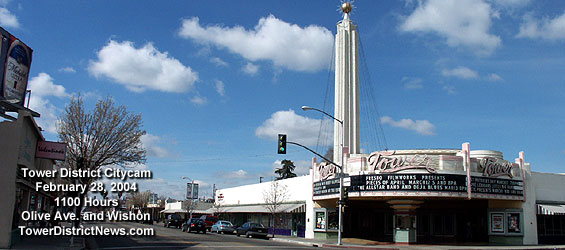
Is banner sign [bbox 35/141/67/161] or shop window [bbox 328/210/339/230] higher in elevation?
banner sign [bbox 35/141/67/161]

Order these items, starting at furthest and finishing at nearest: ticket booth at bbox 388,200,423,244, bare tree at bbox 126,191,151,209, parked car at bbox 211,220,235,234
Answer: bare tree at bbox 126,191,151,209
parked car at bbox 211,220,235,234
ticket booth at bbox 388,200,423,244

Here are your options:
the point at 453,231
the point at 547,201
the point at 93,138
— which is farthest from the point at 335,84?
→ the point at 93,138

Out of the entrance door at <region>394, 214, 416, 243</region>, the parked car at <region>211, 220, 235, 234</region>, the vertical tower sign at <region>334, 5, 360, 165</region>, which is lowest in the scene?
the parked car at <region>211, 220, 235, 234</region>

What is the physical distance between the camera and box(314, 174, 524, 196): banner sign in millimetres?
32281

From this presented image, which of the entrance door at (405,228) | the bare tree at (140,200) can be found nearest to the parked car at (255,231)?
the entrance door at (405,228)

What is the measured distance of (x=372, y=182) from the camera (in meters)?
33.7

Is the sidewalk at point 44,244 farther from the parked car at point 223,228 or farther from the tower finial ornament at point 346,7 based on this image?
the tower finial ornament at point 346,7

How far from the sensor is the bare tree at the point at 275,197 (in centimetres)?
4900

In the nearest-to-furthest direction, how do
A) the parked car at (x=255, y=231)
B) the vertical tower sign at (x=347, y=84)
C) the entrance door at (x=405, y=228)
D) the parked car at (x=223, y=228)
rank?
1. the entrance door at (x=405, y=228)
2. the parked car at (x=255, y=231)
3. the parked car at (x=223, y=228)
4. the vertical tower sign at (x=347, y=84)

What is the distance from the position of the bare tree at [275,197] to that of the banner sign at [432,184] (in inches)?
627

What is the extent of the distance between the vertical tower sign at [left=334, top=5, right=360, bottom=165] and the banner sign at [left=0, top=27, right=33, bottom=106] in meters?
34.0

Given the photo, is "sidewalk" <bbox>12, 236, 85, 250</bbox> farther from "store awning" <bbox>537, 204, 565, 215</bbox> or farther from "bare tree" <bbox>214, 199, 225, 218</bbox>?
"bare tree" <bbox>214, 199, 225, 218</bbox>

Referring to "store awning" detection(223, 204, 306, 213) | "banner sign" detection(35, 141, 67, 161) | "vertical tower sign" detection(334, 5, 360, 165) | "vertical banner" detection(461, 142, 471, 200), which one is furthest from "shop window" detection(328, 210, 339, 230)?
"banner sign" detection(35, 141, 67, 161)

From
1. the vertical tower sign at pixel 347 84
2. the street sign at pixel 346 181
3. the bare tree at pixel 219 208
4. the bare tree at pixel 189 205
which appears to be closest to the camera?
the street sign at pixel 346 181
